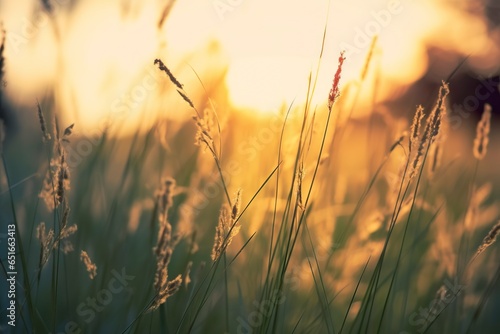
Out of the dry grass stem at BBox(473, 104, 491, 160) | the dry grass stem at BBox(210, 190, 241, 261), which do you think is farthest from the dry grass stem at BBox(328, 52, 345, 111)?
the dry grass stem at BBox(473, 104, 491, 160)

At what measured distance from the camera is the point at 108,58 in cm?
209

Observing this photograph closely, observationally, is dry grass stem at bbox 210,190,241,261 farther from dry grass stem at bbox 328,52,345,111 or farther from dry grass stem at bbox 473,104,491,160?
dry grass stem at bbox 473,104,491,160

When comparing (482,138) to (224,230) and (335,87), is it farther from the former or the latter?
(224,230)

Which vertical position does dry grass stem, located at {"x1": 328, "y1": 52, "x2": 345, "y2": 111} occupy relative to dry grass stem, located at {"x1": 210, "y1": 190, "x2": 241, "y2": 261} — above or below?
above

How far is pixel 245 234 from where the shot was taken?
207 cm

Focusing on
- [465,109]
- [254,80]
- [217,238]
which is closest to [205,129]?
[217,238]

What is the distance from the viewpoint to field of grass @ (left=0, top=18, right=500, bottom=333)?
125cm

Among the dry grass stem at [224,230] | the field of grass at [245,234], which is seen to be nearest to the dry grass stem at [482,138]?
the field of grass at [245,234]

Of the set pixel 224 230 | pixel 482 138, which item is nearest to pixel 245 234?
pixel 482 138

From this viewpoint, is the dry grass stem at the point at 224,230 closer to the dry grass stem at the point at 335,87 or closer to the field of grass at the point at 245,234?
the field of grass at the point at 245,234

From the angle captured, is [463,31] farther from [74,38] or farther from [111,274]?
[111,274]

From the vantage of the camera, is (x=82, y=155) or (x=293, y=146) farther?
(x=82, y=155)

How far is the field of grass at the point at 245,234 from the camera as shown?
1.25m

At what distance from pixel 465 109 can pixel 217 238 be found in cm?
193
